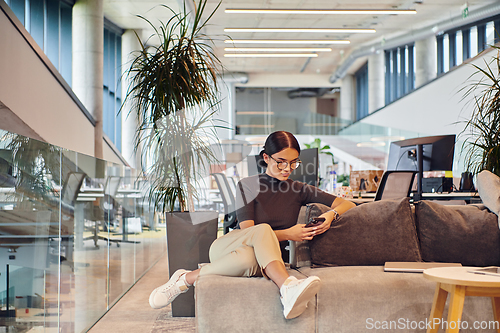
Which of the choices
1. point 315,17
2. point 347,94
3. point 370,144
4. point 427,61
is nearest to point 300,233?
point 315,17

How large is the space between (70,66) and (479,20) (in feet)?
29.1

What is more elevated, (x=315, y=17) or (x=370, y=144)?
(x=315, y=17)

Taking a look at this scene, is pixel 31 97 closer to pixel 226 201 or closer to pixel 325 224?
pixel 226 201

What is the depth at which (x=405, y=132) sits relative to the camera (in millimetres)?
10297

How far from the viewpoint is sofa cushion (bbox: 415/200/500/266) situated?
7.54 ft

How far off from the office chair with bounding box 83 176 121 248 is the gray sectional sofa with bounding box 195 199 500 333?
1.00 metres

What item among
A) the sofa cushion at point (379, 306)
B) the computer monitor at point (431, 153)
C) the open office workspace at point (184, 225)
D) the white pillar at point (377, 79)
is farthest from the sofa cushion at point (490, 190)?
the white pillar at point (377, 79)

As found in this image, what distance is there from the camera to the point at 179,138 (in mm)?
3035

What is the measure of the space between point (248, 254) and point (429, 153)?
2.52m

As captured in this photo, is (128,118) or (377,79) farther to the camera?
(377,79)

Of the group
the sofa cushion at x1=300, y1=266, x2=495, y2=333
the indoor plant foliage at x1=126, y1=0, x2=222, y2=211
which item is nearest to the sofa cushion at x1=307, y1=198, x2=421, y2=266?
the sofa cushion at x1=300, y1=266, x2=495, y2=333

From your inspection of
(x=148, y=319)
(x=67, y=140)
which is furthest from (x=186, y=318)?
(x=67, y=140)

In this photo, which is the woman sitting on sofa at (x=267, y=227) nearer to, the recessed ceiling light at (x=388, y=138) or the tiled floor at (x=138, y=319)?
the tiled floor at (x=138, y=319)

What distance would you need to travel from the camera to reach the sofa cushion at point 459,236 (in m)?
2.30
